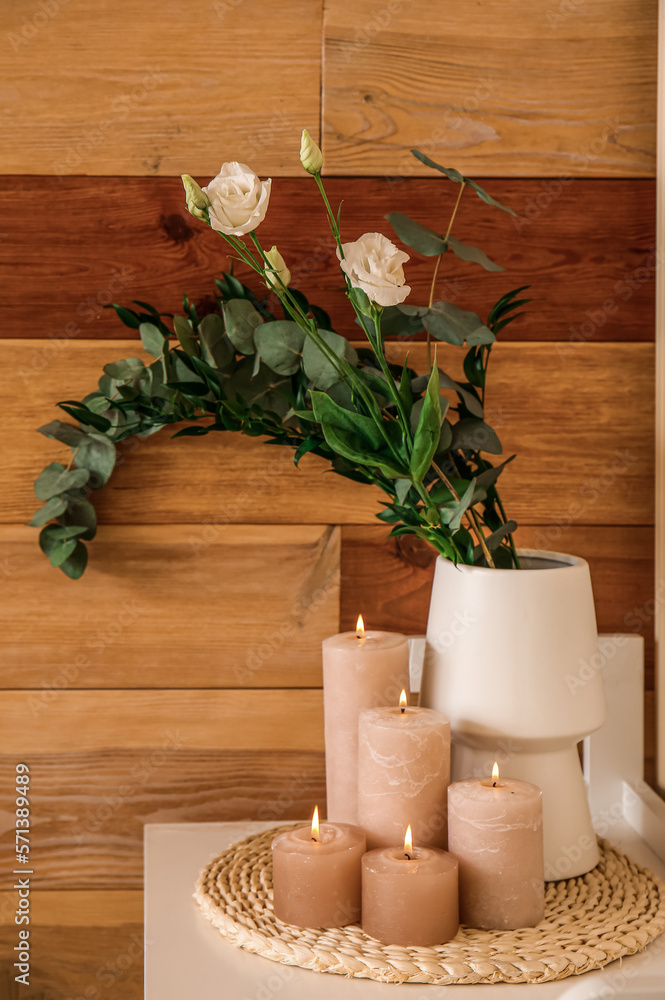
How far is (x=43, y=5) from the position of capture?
0.96m

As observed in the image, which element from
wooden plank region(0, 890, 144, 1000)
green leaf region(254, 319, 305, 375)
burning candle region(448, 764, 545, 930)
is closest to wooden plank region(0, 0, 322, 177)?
green leaf region(254, 319, 305, 375)

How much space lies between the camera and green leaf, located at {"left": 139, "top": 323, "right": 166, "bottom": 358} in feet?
3.00

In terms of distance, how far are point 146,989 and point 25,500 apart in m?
0.53

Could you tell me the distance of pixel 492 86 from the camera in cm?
98

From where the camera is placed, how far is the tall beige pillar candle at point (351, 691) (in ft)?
2.66

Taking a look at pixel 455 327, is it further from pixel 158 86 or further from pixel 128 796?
pixel 128 796

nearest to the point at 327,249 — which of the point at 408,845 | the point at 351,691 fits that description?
the point at 351,691

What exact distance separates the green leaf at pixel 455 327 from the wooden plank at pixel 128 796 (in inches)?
19.2

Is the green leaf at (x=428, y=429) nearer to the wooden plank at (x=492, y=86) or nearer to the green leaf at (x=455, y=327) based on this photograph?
the green leaf at (x=455, y=327)

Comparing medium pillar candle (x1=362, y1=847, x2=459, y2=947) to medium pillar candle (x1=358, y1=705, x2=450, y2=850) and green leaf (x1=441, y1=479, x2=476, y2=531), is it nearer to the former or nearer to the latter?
medium pillar candle (x1=358, y1=705, x2=450, y2=850)

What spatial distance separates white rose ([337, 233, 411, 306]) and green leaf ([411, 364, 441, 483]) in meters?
0.07

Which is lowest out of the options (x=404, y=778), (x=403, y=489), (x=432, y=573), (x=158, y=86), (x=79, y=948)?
(x=79, y=948)

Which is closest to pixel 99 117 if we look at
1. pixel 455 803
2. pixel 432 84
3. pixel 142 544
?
pixel 432 84

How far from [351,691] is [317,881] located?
174mm
